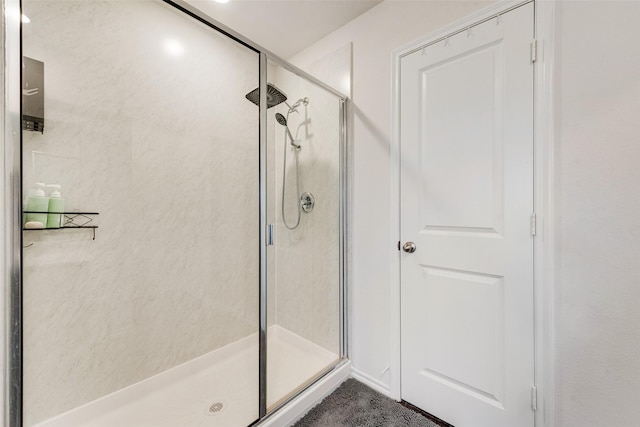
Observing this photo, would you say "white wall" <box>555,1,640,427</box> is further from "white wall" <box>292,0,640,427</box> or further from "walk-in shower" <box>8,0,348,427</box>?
"walk-in shower" <box>8,0,348,427</box>

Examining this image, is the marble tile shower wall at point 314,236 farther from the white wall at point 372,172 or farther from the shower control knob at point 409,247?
the shower control knob at point 409,247

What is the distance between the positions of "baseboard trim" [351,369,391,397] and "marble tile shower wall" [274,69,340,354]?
0.19m

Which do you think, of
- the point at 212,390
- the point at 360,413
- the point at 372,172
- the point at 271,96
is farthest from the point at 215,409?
the point at 271,96

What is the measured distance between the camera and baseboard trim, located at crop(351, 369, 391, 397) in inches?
65.5

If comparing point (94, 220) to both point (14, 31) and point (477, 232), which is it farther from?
point (477, 232)

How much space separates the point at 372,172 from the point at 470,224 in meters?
0.65

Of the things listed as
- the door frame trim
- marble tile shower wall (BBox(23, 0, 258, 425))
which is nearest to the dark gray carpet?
the door frame trim

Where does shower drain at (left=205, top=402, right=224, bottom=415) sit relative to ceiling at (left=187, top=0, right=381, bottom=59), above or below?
below

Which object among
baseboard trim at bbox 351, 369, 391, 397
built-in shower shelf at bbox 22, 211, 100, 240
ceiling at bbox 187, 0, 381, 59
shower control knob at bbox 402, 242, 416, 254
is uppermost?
ceiling at bbox 187, 0, 381, 59

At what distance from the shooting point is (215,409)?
155 cm

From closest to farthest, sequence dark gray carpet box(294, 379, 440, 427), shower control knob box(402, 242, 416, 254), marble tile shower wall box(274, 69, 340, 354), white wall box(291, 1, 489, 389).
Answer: dark gray carpet box(294, 379, 440, 427), shower control knob box(402, 242, 416, 254), white wall box(291, 1, 489, 389), marble tile shower wall box(274, 69, 340, 354)

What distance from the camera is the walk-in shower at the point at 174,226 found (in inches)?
53.8

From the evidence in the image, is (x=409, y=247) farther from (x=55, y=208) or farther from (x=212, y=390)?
(x=55, y=208)

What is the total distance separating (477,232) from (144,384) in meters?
2.12
